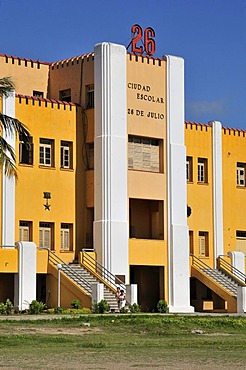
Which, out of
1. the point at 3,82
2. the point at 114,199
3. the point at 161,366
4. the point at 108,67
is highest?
the point at 108,67

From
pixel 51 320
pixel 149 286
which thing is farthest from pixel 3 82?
pixel 149 286

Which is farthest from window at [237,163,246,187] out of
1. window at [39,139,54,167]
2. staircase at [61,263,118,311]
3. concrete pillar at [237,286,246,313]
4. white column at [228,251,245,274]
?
staircase at [61,263,118,311]

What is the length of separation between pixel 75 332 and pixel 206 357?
10203 mm

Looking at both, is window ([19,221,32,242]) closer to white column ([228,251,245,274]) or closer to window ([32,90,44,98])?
window ([32,90,44,98])

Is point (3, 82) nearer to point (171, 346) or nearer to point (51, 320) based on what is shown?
point (51, 320)

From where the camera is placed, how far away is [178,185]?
6012 cm

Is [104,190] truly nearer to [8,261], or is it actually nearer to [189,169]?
[8,261]

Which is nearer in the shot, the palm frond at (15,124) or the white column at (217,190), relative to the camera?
the palm frond at (15,124)

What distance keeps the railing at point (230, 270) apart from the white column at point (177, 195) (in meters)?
4.17

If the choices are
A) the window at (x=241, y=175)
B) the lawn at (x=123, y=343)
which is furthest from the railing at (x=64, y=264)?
the window at (x=241, y=175)

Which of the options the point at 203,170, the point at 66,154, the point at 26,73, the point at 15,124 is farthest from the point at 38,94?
the point at 15,124

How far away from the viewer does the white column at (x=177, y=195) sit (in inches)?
2322

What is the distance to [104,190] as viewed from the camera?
56438 millimetres

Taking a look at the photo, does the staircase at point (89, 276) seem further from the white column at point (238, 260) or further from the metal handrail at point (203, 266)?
the white column at point (238, 260)
